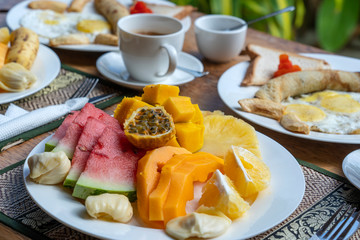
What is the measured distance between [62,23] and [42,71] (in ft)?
2.16

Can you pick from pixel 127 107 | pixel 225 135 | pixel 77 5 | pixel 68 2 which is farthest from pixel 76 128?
pixel 68 2

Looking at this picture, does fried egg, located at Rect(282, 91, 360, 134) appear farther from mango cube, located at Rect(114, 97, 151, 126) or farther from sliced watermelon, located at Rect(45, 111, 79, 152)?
sliced watermelon, located at Rect(45, 111, 79, 152)

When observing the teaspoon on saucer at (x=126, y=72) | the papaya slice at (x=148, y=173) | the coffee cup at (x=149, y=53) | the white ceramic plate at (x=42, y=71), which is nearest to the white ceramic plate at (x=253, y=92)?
the teaspoon on saucer at (x=126, y=72)

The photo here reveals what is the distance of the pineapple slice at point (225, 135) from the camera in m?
1.31

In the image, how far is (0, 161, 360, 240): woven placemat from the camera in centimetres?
109

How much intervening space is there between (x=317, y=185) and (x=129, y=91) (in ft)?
3.02

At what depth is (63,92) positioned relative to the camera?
6.04 ft

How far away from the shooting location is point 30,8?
2.60m

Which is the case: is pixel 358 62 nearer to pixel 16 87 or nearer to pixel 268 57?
pixel 268 57

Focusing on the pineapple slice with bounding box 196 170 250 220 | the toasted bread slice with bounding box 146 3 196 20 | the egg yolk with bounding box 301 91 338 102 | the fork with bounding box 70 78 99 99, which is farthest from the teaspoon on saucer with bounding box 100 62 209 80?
the pineapple slice with bounding box 196 170 250 220

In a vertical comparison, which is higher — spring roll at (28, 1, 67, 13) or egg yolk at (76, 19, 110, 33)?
spring roll at (28, 1, 67, 13)

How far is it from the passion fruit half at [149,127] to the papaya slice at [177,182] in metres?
0.07

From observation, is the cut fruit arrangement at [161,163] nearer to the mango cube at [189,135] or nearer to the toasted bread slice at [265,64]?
the mango cube at [189,135]

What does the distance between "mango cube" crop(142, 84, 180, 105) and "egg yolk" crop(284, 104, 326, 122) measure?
1.62ft
